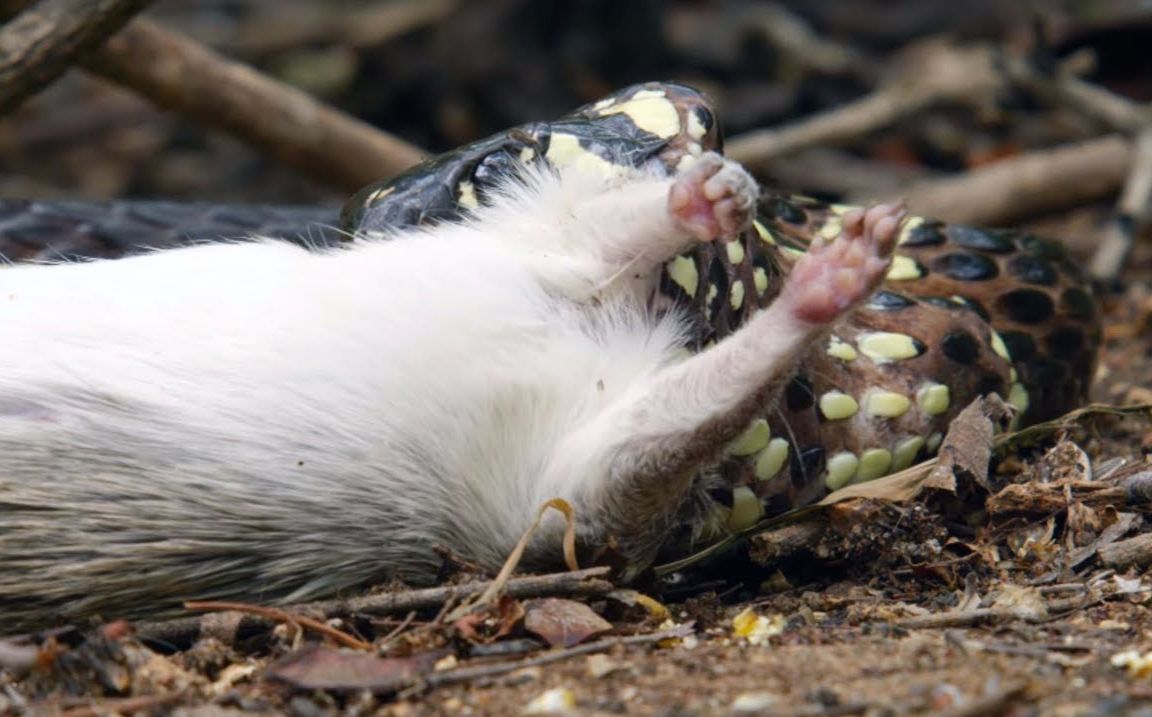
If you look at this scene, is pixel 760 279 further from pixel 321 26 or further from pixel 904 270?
pixel 321 26

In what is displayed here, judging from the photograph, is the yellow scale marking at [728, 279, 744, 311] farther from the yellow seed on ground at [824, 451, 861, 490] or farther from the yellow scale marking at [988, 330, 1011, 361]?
the yellow scale marking at [988, 330, 1011, 361]

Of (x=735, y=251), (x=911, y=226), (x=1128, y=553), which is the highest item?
(x=735, y=251)

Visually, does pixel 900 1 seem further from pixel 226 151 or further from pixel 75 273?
pixel 75 273

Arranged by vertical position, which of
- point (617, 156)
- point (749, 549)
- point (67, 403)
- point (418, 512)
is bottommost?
point (749, 549)

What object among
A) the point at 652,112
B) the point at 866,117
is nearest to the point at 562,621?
the point at 652,112

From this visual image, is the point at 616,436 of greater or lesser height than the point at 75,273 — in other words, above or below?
below

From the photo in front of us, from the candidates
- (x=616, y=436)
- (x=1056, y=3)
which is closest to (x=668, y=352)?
(x=616, y=436)

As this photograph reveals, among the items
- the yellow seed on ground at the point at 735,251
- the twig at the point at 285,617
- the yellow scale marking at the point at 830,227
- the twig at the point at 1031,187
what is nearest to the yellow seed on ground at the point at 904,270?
the yellow scale marking at the point at 830,227
